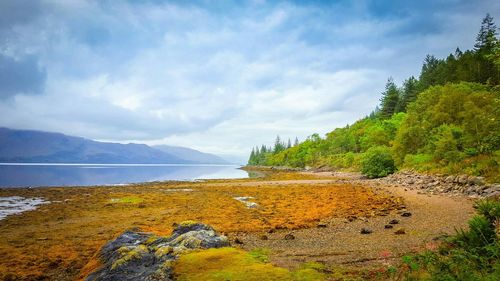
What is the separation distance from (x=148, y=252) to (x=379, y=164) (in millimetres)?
41016

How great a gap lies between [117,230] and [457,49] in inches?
3573

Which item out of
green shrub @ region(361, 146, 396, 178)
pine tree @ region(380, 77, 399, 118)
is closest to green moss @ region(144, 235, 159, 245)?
green shrub @ region(361, 146, 396, 178)

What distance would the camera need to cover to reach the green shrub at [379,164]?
41.7 meters

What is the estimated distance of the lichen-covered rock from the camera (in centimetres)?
654

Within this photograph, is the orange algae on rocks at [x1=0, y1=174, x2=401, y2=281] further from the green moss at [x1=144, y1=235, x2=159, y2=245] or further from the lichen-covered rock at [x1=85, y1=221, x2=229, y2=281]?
the green moss at [x1=144, y1=235, x2=159, y2=245]

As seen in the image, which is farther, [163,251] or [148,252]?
[148,252]

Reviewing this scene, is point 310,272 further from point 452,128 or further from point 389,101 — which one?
point 389,101

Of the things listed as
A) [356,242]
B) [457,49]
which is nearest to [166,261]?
[356,242]

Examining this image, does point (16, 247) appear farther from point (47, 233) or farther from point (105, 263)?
point (105, 263)

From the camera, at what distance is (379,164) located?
42406 mm

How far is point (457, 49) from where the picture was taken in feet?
248

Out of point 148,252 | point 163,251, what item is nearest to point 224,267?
point 163,251

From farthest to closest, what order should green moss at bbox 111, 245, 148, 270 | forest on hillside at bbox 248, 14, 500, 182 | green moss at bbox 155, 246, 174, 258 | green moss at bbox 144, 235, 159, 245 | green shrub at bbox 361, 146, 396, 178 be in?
1. green shrub at bbox 361, 146, 396, 178
2. forest on hillside at bbox 248, 14, 500, 182
3. green moss at bbox 144, 235, 159, 245
4. green moss at bbox 155, 246, 174, 258
5. green moss at bbox 111, 245, 148, 270

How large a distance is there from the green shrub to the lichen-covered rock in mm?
38539
